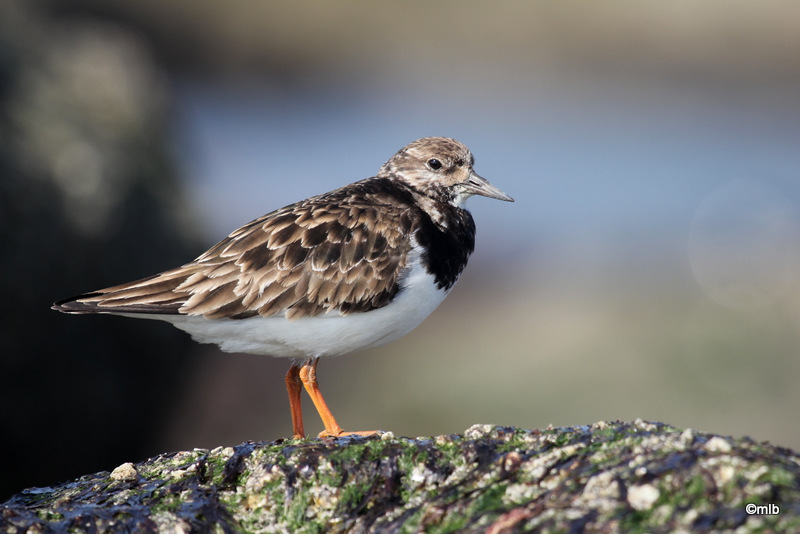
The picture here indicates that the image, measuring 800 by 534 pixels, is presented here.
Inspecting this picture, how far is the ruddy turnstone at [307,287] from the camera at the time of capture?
4281 millimetres

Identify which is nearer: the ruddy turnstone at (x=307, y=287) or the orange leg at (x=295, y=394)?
the ruddy turnstone at (x=307, y=287)

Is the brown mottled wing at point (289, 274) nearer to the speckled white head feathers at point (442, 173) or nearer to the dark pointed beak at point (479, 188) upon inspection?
the speckled white head feathers at point (442, 173)

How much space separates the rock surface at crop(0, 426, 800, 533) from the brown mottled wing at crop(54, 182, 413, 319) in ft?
3.32

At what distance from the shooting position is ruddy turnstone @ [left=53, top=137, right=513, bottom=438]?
4281 millimetres

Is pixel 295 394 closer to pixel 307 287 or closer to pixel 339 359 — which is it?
pixel 307 287

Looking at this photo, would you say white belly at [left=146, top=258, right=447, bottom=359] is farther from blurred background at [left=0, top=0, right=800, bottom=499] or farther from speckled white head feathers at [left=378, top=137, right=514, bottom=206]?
blurred background at [left=0, top=0, right=800, bottom=499]

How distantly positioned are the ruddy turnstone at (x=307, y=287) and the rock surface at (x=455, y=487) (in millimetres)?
979

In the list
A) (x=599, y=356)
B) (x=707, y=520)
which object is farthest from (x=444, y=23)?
(x=707, y=520)

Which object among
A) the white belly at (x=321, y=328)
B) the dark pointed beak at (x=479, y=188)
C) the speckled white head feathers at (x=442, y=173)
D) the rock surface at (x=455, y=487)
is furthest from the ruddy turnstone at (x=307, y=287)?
the rock surface at (x=455, y=487)

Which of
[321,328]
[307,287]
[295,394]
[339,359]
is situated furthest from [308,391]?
[339,359]

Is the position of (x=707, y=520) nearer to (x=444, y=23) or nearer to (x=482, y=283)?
(x=482, y=283)

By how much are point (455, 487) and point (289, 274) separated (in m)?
1.84

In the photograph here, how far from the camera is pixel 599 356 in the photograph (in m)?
7.31

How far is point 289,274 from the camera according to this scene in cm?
433
